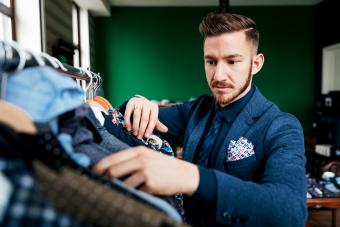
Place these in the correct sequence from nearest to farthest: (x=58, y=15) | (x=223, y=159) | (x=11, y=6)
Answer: (x=223, y=159)
(x=11, y=6)
(x=58, y=15)

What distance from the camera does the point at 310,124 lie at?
5.64 metres

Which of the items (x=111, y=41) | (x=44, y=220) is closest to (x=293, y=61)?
(x=111, y=41)

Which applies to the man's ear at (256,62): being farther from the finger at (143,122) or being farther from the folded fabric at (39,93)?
the folded fabric at (39,93)

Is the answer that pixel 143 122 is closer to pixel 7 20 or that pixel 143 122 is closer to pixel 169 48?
pixel 7 20

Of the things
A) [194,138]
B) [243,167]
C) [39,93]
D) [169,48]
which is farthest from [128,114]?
[169,48]

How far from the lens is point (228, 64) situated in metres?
0.99

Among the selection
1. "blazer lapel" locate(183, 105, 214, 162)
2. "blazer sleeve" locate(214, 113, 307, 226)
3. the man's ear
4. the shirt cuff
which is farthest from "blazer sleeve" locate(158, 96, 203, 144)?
the shirt cuff

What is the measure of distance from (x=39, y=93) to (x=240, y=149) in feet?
2.06

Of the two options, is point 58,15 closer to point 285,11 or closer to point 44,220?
point 44,220

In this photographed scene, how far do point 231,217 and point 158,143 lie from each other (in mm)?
401

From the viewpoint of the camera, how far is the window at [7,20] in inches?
89.4

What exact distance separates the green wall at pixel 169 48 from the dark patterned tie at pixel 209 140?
14.4 feet

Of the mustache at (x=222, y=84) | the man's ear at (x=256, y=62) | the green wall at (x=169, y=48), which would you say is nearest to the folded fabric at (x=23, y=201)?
the mustache at (x=222, y=84)

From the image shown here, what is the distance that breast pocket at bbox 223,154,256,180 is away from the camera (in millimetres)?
906
